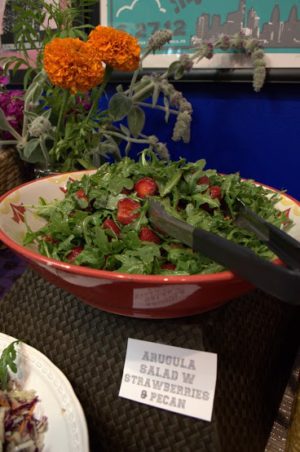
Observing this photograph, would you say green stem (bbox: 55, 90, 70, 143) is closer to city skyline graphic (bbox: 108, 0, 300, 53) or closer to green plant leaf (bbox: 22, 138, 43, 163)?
green plant leaf (bbox: 22, 138, 43, 163)

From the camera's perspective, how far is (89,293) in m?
0.43

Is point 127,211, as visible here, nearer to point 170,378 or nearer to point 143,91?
point 170,378

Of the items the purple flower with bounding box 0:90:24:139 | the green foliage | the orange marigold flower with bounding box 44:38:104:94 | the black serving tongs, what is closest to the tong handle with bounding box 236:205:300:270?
the black serving tongs

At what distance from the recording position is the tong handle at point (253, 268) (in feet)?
1.03

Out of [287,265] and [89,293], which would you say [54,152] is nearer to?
[89,293]

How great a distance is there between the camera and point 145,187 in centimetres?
56

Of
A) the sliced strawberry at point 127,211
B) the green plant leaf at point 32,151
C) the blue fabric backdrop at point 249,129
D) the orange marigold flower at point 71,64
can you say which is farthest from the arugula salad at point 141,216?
the blue fabric backdrop at point 249,129

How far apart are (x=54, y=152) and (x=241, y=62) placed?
1.84ft

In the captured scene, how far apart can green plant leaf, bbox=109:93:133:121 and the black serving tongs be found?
55 centimetres

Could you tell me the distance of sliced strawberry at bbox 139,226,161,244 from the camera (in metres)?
0.48

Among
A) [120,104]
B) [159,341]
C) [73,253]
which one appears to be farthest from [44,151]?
[159,341]

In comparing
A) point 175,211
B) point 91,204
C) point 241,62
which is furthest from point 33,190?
point 241,62

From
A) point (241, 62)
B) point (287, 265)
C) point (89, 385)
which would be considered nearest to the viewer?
point (287, 265)

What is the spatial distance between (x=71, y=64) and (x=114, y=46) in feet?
0.36
